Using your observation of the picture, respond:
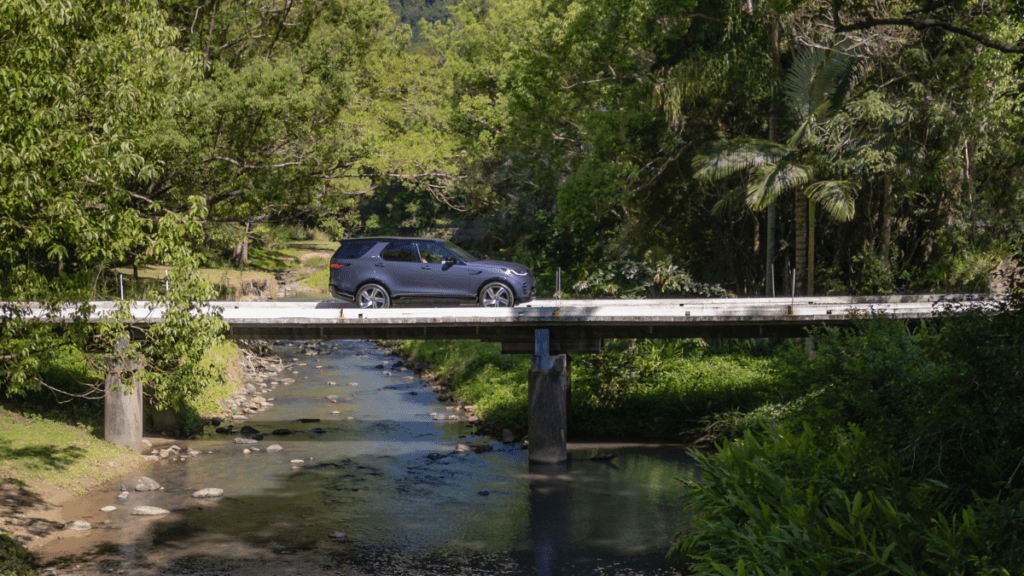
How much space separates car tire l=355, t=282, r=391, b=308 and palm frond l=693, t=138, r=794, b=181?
928 cm

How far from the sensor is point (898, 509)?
8070 millimetres

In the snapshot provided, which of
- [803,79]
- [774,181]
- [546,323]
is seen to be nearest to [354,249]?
[546,323]

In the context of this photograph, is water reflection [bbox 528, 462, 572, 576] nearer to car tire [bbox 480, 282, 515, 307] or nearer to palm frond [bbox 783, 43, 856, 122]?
car tire [bbox 480, 282, 515, 307]

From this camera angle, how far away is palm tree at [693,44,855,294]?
20.9 meters

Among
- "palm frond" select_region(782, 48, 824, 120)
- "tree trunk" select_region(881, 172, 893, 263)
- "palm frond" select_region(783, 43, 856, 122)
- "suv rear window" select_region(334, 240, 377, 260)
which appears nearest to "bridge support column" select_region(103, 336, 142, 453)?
"suv rear window" select_region(334, 240, 377, 260)

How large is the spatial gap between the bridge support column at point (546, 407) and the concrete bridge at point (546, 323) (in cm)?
2

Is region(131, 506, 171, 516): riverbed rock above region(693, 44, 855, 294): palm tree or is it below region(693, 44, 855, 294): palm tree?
below

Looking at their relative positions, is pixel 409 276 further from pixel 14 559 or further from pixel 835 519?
pixel 835 519

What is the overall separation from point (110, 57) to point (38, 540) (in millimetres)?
7562

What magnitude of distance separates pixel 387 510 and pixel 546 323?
5387 millimetres

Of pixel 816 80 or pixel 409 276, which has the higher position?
pixel 816 80

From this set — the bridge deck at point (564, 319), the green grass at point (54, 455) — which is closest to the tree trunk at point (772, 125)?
the bridge deck at point (564, 319)

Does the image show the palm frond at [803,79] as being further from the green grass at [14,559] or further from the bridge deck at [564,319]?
the green grass at [14,559]

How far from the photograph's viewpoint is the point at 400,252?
18016 mm
